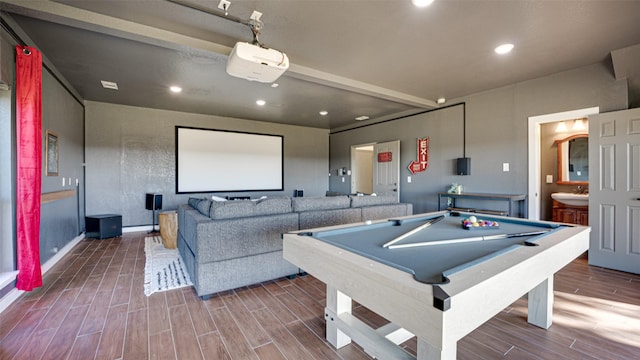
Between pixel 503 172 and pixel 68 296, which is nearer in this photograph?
pixel 68 296

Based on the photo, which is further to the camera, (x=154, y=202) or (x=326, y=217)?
(x=154, y=202)

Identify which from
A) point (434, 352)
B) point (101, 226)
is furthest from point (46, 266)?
point (434, 352)

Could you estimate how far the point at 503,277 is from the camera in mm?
1089

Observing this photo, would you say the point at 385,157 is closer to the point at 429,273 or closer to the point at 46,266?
the point at 429,273

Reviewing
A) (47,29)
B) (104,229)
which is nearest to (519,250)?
(47,29)

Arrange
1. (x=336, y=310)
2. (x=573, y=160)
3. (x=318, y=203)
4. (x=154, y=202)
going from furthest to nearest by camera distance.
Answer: (x=154, y=202) < (x=573, y=160) < (x=318, y=203) < (x=336, y=310)

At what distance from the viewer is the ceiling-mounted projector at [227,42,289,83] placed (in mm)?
2266

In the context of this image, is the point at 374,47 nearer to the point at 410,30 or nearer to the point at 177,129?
the point at 410,30

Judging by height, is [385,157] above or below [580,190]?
above

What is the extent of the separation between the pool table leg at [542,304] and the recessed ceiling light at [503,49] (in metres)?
2.40

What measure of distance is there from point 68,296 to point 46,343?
0.88 metres

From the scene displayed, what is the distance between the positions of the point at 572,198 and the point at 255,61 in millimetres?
5126

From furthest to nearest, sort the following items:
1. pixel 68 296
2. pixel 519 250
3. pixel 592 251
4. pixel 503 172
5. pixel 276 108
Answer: pixel 276 108 < pixel 503 172 < pixel 592 251 < pixel 68 296 < pixel 519 250

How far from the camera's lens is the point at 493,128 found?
177 inches
